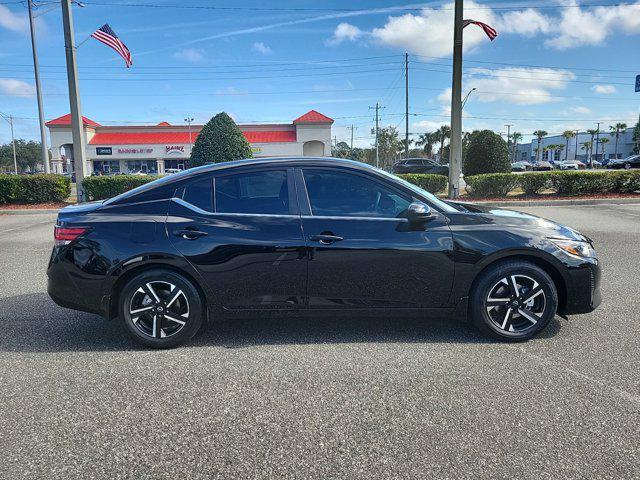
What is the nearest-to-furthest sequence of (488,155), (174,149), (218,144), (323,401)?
(323,401) < (218,144) < (488,155) < (174,149)

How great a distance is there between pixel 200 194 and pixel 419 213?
1.88 metres

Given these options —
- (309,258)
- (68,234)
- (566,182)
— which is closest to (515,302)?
(309,258)

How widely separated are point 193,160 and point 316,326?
48.1ft

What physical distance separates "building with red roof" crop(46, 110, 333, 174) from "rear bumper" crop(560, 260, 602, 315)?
44199 millimetres

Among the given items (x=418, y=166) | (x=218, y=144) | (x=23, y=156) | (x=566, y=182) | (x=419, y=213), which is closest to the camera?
(x=419, y=213)

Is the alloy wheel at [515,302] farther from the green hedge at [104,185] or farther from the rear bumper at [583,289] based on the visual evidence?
the green hedge at [104,185]

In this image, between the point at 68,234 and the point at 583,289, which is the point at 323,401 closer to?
the point at 583,289

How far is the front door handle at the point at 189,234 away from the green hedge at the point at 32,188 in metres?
16.2

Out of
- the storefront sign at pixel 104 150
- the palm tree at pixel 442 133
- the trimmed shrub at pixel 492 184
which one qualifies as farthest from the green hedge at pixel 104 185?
the palm tree at pixel 442 133

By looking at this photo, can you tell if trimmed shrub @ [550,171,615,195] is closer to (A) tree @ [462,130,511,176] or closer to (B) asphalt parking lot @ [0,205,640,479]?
(A) tree @ [462,130,511,176]

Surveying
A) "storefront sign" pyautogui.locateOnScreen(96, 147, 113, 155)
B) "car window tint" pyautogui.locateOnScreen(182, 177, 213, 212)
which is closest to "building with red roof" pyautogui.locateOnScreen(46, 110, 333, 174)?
"storefront sign" pyautogui.locateOnScreen(96, 147, 113, 155)

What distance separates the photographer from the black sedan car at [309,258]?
3.93m

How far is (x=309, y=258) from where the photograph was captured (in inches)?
154

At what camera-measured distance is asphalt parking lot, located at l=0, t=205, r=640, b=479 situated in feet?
8.21
